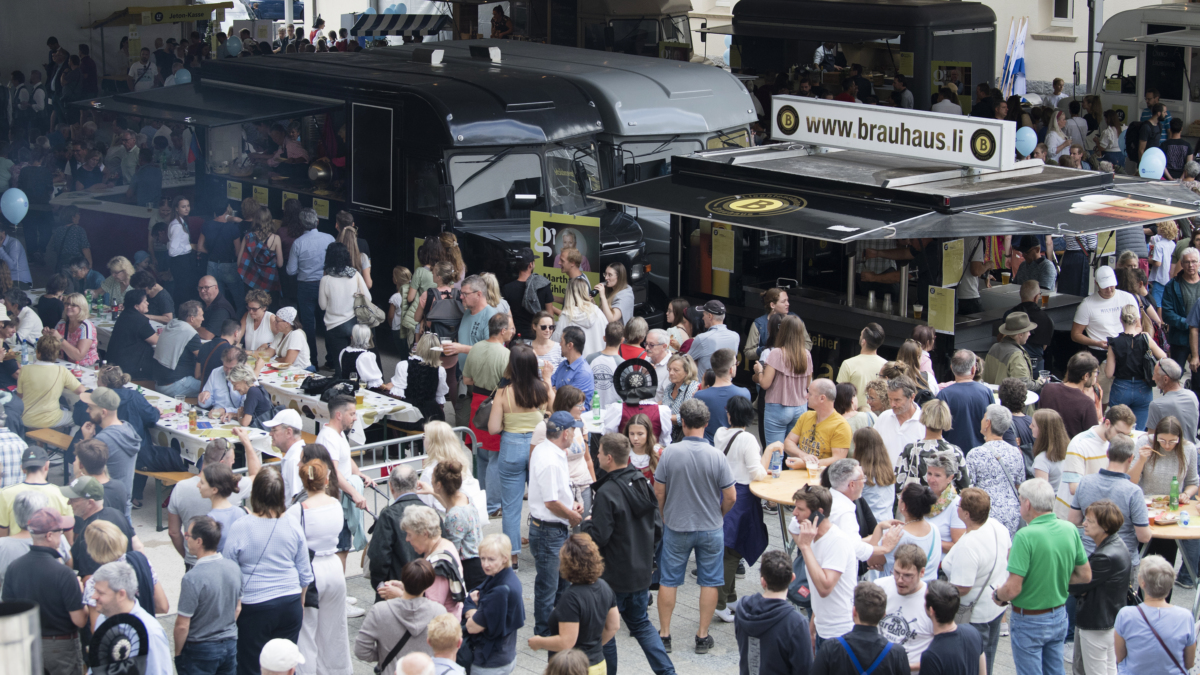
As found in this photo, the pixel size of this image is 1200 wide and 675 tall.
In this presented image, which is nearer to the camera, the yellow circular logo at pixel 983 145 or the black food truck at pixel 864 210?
the black food truck at pixel 864 210

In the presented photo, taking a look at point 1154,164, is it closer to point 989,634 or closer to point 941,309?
point 941,309

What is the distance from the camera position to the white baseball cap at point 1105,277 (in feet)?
35.4

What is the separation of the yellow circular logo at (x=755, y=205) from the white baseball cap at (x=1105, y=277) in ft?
8.39

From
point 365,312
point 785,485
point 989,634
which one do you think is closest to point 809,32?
point 365,312

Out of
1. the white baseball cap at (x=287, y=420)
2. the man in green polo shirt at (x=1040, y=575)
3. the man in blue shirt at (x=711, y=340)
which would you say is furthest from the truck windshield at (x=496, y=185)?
the man in green polo shirt at (x=1040, y=575)

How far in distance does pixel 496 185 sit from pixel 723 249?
251 centimetres

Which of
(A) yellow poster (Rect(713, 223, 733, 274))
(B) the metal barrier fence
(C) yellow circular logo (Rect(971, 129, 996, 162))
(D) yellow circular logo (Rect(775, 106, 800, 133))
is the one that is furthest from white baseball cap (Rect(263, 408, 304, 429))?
(D) yellow circular logo (Rect(775, 106, 800, 133))

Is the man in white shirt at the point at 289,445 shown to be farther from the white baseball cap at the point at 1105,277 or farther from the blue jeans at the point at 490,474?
the white baseball cap at the point at 1105,277

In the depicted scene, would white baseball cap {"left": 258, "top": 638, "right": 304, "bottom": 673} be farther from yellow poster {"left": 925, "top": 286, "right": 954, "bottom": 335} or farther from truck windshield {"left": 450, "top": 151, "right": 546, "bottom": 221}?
truck windshield {"left": 450, "top": 151, "right": 546, "bottom": 221}

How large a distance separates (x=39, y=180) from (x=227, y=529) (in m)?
12.2

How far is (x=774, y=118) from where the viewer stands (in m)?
12.4

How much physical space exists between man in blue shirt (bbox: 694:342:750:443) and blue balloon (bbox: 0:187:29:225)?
1059 cm

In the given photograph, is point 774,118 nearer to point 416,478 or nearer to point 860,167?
point 860,167

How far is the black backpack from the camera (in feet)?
65.3
